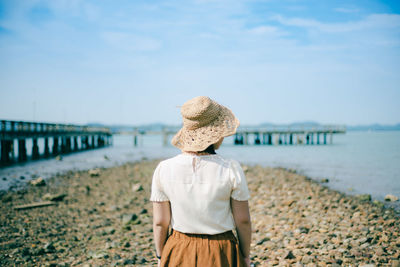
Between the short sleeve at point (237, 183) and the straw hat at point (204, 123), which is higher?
the straw hat at point (204, 123)

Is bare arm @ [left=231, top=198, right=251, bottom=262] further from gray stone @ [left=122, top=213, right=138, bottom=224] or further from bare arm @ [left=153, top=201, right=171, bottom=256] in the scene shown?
gray stone @ [left=122, top=213, right=138, bottom=224]

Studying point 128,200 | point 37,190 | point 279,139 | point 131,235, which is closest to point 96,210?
point 128,200

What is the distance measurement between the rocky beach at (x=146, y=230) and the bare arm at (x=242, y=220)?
3.04 metres

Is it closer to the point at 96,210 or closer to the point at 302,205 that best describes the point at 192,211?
the point at 302,205

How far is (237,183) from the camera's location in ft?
6.31

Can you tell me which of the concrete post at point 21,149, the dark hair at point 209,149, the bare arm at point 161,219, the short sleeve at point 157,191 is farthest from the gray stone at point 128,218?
the concrete post at point 21,149

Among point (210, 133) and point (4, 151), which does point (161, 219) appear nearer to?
point (210, 133)

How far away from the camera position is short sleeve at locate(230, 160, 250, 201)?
6.31 ft

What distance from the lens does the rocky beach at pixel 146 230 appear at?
5.14 m

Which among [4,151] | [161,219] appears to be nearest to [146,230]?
[161,219]

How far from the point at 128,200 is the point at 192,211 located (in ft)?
30.4

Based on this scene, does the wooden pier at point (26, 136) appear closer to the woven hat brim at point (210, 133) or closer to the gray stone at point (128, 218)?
the gray stone at point (128, 218)

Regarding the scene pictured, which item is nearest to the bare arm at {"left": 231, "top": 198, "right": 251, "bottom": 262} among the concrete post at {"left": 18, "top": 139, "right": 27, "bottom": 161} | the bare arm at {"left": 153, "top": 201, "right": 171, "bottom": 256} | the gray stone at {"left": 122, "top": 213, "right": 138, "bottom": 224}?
the bare arm at {"left": 153, "top": 201, "right": 171, "bottom": 256}

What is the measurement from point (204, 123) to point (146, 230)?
19.6 feet
